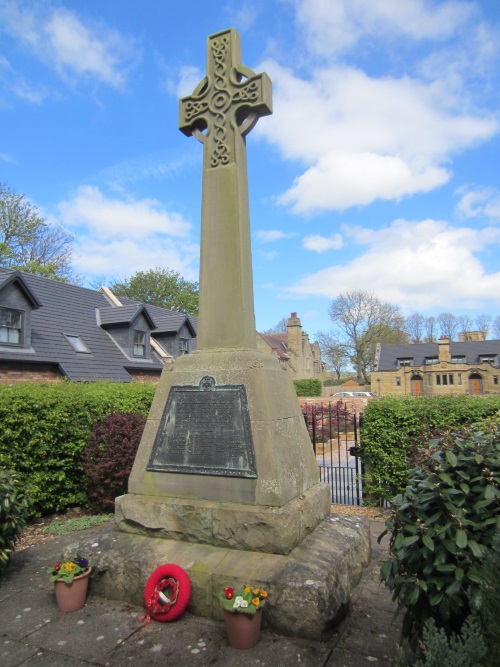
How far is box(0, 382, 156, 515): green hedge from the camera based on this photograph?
21.3ft

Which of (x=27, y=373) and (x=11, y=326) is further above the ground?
(x=11, y=326)

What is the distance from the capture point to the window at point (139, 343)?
20656mm

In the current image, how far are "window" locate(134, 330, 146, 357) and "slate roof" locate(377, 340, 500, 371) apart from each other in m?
31.9

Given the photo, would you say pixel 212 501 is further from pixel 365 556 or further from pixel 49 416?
pixel 49 416

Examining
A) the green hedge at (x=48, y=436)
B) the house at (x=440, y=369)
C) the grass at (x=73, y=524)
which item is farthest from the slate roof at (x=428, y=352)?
the grass at (x=73, y=524)

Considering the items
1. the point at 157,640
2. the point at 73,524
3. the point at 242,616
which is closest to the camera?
the point at 242,616

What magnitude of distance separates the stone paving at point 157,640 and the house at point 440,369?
42.3 m

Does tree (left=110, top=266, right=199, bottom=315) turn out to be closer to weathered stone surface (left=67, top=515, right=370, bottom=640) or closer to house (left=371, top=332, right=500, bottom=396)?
house (left=371, top=332, right=500, bottom=396)

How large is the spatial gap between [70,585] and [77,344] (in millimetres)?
15393

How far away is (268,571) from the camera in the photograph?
331 centimetres

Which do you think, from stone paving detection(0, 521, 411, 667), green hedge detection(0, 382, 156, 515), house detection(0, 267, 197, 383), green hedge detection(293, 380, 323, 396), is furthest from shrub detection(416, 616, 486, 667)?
green hedge detection(293, 380, 323, 396)

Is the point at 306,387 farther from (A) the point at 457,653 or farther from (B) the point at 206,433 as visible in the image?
(A) the point at 457,653

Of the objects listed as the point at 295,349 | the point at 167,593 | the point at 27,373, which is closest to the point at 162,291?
the point at 295,349

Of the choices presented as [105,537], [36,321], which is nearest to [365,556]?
[105,537]
